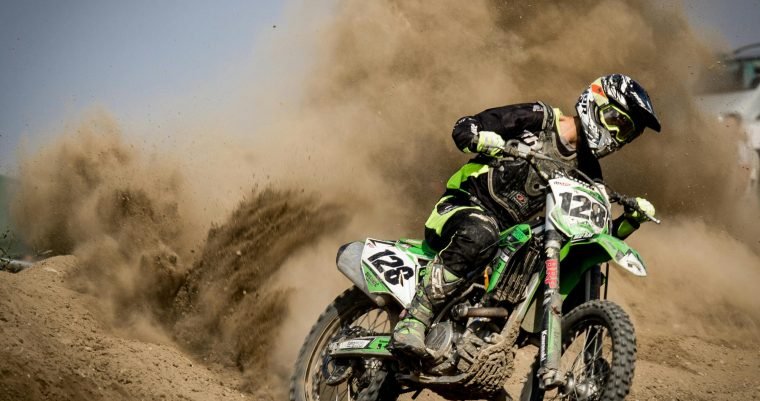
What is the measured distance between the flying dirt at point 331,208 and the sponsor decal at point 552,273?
94.4 inches

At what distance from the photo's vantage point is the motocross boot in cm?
498

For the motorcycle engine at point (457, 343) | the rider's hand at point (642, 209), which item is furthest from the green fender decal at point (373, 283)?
the rider's hand at point (642, 209)

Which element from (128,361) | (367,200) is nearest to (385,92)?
(367,200)

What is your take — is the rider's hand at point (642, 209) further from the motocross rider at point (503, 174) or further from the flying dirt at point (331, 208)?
the flying dirt at point (331, 208)

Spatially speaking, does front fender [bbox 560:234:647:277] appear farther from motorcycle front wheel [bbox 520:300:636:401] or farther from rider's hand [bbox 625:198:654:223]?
rider's hand [bbox 625:198:654:223]

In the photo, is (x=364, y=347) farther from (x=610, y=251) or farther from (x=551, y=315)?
(x=610, y=251)

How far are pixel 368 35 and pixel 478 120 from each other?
518 cm

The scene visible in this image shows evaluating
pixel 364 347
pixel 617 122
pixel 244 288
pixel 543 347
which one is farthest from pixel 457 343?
pixel 244 288

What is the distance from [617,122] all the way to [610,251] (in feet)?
2.92

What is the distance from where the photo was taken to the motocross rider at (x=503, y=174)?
486cm

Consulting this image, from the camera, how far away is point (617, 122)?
4.90 metres

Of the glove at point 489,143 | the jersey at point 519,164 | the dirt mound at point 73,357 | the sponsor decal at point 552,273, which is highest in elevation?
the jersey at point 519,164

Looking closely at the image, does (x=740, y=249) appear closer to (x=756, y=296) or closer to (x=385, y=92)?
(x=756, y=296)

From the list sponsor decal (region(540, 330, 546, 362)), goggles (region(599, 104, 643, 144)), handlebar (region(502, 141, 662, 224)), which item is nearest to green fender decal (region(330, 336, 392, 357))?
sponsor decal (region(540, 330, 546, 362))
